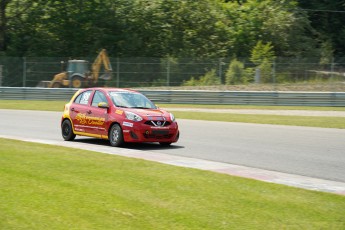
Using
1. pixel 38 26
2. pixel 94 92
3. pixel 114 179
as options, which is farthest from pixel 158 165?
pixel 38 26

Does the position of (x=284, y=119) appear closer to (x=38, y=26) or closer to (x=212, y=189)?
(x=212, y=189)

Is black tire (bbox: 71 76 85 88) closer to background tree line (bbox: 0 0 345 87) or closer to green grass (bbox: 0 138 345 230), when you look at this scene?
background tree line (bbox: 0 0 345 87)

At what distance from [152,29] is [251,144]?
122ft

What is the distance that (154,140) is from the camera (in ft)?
49.0

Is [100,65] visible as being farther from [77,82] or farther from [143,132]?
[143,132]

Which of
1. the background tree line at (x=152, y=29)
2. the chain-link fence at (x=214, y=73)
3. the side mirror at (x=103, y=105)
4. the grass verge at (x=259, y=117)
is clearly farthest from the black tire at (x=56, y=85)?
the side mirror at (x=103, y=105)

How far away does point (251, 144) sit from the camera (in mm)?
15750

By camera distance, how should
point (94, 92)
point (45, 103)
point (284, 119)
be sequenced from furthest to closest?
point (45, 103)
point (284, 119)
point (94, 92)

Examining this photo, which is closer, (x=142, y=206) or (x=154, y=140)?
(x=142, y=206)

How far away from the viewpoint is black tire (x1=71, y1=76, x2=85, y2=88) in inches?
1521

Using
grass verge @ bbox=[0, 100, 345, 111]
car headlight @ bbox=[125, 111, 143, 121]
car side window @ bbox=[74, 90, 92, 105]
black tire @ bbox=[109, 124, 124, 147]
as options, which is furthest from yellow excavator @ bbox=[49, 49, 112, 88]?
car headlight @ bbox=[125, 111, 143, 121]

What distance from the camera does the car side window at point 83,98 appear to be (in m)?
16.3

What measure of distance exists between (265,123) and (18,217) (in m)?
16.7

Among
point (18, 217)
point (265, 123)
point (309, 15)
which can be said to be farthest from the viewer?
point (309, 15)
